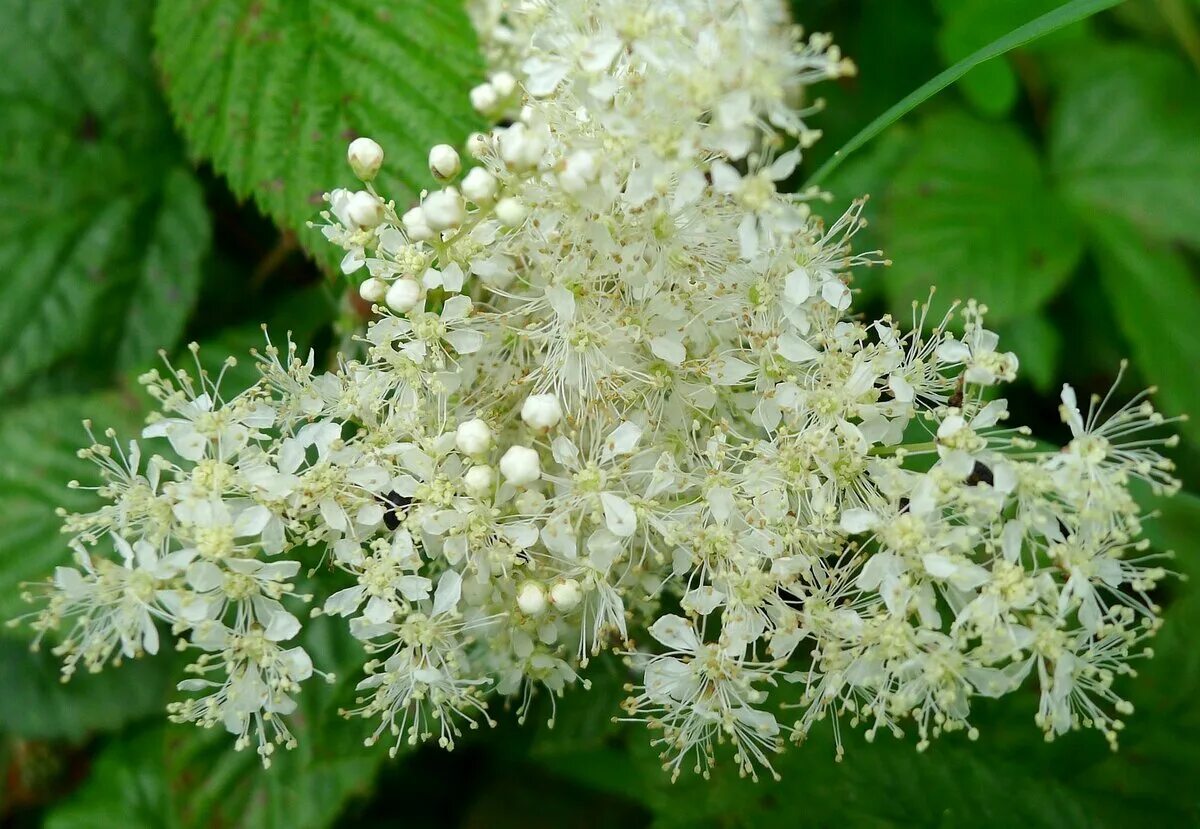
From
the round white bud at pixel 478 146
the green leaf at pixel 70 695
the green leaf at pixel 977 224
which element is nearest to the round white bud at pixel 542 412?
the round white bud at pixel 478 146

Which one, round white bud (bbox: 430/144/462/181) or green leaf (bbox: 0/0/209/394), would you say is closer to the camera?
round white bud (bbox: 430/144/462/181)

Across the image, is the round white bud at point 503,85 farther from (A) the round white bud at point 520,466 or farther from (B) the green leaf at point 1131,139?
(B) the green leaf at point 1131,139

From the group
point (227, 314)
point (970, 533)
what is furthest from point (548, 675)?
point (227, 314)

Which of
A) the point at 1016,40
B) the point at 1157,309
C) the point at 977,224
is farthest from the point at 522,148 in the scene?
the point at 1157,309

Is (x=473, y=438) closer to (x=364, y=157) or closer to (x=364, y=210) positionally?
(x=364, y=210)

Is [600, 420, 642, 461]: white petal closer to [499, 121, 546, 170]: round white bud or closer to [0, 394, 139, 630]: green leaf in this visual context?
[499, 121, 546, 170]: round white bud

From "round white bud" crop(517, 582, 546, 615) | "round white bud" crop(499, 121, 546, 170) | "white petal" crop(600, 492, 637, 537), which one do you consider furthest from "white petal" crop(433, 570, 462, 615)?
"round white bud" crop(499, 121, 546, 170)
